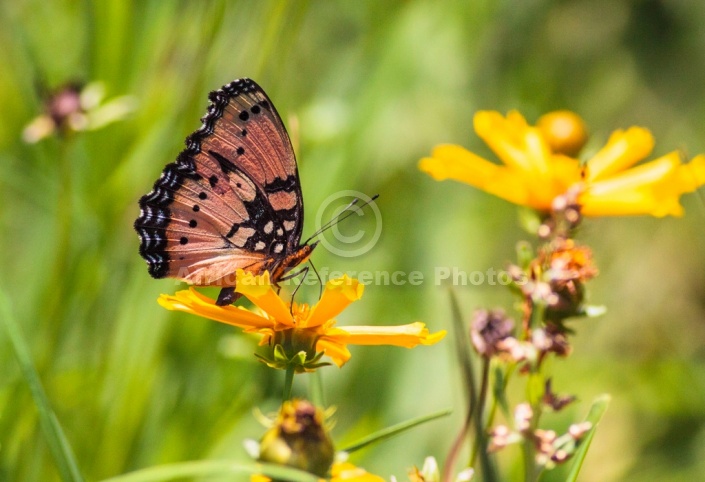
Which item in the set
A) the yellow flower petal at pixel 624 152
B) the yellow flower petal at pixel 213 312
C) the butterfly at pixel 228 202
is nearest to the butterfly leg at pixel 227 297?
the butterfly at pixel 228 202

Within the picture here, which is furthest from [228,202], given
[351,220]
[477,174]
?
[351,220]

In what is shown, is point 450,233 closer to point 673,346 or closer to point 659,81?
point 673,346

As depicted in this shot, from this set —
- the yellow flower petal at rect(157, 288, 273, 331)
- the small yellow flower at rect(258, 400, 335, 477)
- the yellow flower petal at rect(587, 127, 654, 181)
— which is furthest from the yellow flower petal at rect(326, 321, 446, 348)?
the yellow flower petal at rect(587, 127, 654, 181)

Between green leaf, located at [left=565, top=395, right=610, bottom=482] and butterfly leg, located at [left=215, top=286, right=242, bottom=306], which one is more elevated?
butterfly leg, located at [left=215, top=286, right=242, bottom=306]

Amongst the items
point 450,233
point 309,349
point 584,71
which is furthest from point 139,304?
point 584,71

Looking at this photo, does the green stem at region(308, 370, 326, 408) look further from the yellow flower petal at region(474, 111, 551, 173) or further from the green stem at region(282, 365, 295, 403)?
the yellow flower petal at region(474, 111, 551, 173)

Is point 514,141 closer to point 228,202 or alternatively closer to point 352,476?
point 228,202
